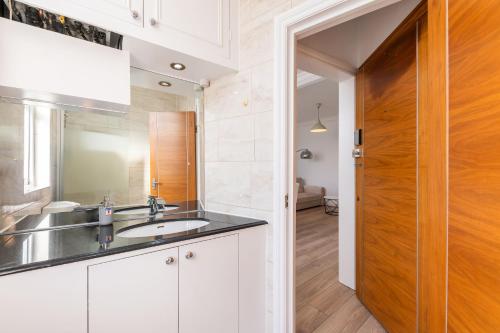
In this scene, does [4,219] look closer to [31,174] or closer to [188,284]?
[31,174]

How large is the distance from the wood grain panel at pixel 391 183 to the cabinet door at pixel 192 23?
1.08 metres

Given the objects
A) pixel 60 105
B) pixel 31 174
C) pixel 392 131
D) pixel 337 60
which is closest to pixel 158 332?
pixel 31 174

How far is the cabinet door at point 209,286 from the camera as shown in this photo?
105 cm

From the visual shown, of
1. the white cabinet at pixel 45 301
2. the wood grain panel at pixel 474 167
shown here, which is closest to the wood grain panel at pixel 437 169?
the wood grain panel at pixel 474 167

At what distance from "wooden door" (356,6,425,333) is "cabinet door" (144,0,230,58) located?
108 cm

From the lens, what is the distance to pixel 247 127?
1.40 metres

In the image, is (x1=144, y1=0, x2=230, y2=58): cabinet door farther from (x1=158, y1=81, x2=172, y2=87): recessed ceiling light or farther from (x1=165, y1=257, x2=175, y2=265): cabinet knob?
(x1=165, y1=257, x2=175, y2=265): cabinet knob

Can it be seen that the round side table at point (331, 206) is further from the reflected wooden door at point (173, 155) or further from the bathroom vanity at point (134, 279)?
the bathroom vanity at point (134, 279)

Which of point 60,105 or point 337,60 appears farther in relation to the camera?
point 337,60

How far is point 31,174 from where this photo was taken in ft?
3.70

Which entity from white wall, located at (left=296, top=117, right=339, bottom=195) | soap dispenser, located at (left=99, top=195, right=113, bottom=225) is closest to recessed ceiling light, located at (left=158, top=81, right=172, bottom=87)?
soap dispenser, located at (left=99, top=195, right=113, bottom=225)

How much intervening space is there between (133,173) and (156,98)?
51cm

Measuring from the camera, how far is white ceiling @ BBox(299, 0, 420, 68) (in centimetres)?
165

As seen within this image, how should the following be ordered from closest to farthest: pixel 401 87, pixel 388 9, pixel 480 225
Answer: pixel 480 225 → pixel 401 87 → pixel 388 9
